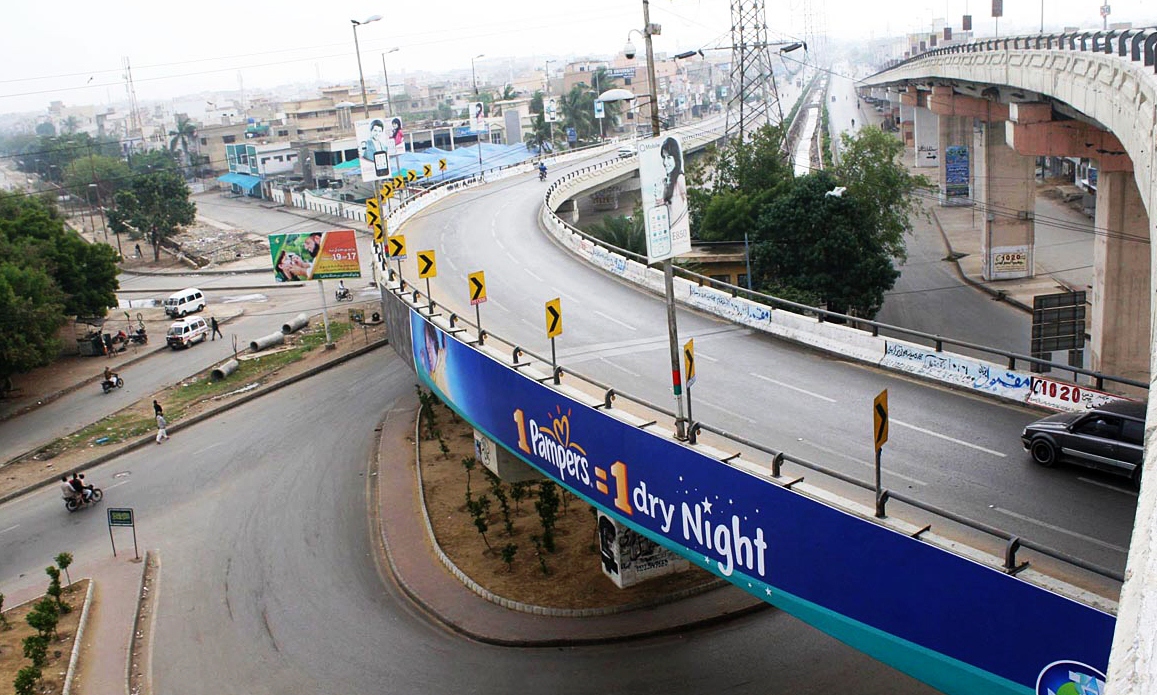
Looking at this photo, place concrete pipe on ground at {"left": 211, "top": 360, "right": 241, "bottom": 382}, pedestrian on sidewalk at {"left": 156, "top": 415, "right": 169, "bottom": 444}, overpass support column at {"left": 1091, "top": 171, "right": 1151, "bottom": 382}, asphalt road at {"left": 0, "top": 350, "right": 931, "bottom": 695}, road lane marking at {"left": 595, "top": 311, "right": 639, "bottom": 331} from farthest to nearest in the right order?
concrete pipe on ground at {"left": 211, "top": 360, "right": 241, "bottom": 382}
pedestrian on sidewalk at {"left": 156, "top": 415, "right": 169, "bottom": 444}
overpass support column at {"left": 1091, "top": 171, "right": 1151, "bottom": 382}
road lane marking at {"left": 595, "top": 311, "right": 639, "bottom": 331}
asphalt road at {"left": 0, "top": 350, "right": 931, "bottom": 695}

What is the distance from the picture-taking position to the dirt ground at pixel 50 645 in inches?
826

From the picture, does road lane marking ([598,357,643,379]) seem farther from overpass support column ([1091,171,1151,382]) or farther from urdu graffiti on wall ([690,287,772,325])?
overpass support column ([1091,171,1151,382])

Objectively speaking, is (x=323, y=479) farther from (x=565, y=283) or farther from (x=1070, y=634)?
(x=1070, y=634)

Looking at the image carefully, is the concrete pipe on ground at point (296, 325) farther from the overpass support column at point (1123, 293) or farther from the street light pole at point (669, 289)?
the street light pole at point (669, 289)

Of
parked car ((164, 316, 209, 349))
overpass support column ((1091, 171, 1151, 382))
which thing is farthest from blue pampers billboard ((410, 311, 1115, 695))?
parked car ((164, 316, 209, 349))

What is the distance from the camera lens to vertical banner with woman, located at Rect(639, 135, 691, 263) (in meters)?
14.8

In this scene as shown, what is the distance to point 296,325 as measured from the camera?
52.8 m

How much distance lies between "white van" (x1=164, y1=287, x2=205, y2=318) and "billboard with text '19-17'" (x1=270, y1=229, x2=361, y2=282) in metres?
16.4

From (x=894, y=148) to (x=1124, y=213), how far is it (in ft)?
Answer: 58.3

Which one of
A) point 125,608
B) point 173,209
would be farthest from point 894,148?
point 173,209

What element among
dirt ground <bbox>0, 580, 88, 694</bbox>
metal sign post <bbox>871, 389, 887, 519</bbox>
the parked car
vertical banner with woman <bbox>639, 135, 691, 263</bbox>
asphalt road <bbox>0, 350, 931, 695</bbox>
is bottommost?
asphalt road <bbox>0, 350, 931, 695</bbox>

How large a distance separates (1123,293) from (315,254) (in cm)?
3238

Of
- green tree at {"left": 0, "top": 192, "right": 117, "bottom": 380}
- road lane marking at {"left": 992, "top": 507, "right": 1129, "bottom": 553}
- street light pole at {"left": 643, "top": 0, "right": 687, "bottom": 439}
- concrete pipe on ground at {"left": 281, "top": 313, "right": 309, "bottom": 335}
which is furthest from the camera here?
concrete pipe on ground at {"left": 281, "top": 313, "right": 309, "bottom": 335}

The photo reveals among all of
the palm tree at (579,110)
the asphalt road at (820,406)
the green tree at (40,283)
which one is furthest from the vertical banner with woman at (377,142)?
the palm tree at (579,110)
